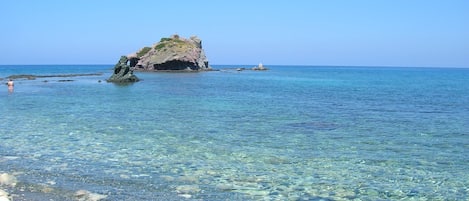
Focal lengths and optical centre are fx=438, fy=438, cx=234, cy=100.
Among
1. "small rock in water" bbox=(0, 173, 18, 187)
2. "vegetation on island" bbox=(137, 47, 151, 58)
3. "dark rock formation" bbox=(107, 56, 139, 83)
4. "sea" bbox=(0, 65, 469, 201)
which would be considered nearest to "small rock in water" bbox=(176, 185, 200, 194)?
"sea" bbox=(0, 65, 469, 201)

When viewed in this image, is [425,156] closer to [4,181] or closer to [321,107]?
[4,181]

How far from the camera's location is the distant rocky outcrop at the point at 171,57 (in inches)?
4936

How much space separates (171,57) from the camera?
124 metres

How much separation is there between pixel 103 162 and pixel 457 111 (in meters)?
26.8

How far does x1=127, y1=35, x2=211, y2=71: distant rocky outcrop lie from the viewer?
125m

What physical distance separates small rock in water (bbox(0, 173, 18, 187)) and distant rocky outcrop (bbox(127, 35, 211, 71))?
369 feet

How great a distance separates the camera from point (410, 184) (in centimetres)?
1219

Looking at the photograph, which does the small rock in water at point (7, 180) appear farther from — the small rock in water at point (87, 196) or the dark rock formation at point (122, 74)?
the dark rock formation at point (122, 74)

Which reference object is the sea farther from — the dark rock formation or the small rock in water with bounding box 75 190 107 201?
the dark rock formation

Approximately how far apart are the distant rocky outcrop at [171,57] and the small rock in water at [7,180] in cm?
11237

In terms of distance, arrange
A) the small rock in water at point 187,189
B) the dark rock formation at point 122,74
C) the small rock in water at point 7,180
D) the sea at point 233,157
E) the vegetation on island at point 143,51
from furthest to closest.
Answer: the vegetation on island at point 143,51
the dark rock formation at point 122,74
the small rock in water at point 7,180
the sea at point 233,157
the small rock in water at point 187,189

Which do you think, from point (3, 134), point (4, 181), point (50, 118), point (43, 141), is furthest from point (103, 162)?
point (50, 118)

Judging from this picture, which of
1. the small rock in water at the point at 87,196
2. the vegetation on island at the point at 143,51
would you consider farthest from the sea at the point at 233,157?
the vegetation on island at the point at 143,51

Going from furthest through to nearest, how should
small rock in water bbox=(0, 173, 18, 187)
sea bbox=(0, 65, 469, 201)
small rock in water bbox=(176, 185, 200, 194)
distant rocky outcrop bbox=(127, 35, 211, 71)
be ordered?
distant rocky outcrop bbox=(127, 35, 211, 71)
small rock in water bbox=(0, 173, 18, 187)
sea bbox=(0, 65, 469, 201)
small rock in water bbox=(176, 185, 200, 194)
